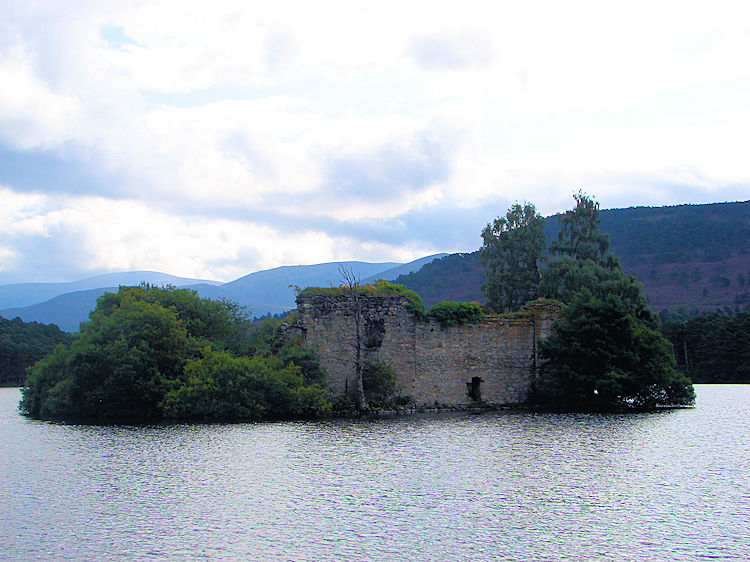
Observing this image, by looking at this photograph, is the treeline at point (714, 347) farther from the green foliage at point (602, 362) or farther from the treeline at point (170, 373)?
the treeline at point (170, 373)

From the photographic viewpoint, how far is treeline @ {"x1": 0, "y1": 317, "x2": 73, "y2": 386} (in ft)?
214

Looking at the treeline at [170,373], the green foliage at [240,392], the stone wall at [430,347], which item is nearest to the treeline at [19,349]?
the treeline at [170,373]

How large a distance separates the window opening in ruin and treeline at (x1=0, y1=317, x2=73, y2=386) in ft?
151

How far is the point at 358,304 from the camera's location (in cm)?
2781

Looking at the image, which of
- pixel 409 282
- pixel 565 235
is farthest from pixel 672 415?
pixel 409 282

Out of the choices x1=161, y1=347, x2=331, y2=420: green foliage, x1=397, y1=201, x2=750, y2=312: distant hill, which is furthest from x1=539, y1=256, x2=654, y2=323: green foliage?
x1=397, y1=201, x2=750, y2=312: distant hill

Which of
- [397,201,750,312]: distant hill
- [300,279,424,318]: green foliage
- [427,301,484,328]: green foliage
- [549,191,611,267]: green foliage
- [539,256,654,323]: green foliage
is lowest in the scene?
[427,301,484,328]: green foliage

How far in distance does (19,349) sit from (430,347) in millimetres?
50607

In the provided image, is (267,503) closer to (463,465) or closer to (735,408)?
(463,465)

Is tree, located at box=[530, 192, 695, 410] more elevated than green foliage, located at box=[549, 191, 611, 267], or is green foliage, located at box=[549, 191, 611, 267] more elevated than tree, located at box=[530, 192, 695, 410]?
green foliage, located at box=[549, 191, 611, 267]

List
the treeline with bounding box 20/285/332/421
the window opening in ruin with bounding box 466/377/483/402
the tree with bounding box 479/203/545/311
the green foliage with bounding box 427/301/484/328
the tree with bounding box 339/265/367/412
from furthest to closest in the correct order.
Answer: the tree with bounding box 479/203/545/311 → the window opening in ruin with bounding box 466/377/483/402 → the green foliage with bounding box 427/301/484/328 → the tree with bounding box 339/265/367/412 → the treeline with bounding box 20/285/332/421

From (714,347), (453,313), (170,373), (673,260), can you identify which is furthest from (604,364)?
(673,260)

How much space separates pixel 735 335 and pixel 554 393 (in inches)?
1264

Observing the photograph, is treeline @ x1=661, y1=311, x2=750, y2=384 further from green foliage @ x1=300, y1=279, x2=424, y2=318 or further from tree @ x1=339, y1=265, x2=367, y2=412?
tree @ x1=339, y1=265, x2=367, y2=412
